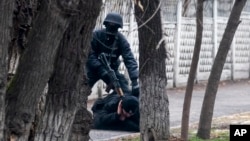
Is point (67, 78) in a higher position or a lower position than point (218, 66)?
higher

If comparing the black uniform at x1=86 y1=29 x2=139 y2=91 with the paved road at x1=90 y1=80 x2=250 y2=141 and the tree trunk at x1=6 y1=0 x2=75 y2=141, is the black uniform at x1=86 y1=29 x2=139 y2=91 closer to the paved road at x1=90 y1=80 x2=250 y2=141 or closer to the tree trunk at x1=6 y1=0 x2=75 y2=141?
the paved road at x1=90 y1=80 x2=250 y2=141

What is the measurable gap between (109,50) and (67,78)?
557cm

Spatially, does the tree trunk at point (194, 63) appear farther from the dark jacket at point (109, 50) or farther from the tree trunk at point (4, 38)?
the tree trunk at point (4, 38)

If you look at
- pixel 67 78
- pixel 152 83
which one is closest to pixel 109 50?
pixel 152 83

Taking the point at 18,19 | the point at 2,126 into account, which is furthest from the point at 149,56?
the point at 2,126

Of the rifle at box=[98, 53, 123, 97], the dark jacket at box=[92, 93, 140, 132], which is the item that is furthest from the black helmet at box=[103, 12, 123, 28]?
the dark jacket at box=[92, 93, 140, 132]

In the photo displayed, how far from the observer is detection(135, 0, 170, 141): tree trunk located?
26.5 ft

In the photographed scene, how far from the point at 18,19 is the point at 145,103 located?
3.50 m

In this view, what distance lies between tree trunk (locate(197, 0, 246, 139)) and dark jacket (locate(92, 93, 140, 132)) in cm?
148

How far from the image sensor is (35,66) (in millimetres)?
4000

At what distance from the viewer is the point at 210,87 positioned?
8.68 m

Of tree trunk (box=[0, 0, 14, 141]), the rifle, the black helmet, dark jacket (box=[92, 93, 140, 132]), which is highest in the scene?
tree trunk (box=[0, 0, 14, 141])

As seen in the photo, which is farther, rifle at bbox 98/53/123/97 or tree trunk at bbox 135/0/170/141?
rifle at bbox 98/53/123/97

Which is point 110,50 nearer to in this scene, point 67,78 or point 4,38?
point 67,78
